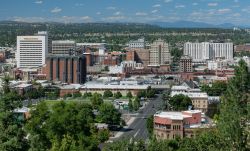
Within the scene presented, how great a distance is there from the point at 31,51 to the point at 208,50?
35.1 meters

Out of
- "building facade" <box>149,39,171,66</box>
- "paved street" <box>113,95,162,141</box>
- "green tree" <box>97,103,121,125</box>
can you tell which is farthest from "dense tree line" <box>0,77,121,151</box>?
"building facade" <box>149,39,171,66</box>

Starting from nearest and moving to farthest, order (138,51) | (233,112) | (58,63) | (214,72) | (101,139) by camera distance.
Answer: (233,112), (101,139), (58,63), (214,72), (138,51)

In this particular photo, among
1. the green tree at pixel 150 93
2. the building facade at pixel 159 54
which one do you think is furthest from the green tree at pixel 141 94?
the building facade at pixel 159 54

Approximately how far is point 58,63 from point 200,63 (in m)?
33.5

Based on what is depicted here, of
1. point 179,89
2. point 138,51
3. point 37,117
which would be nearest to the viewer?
point 37,117

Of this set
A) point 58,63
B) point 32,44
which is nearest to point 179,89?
point 58,63

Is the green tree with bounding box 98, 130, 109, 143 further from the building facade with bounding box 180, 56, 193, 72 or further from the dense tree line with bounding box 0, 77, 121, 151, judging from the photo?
the building facade with bounding box 180, 56, 193, 72

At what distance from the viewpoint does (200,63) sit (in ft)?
314

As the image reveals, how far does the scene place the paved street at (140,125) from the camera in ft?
124

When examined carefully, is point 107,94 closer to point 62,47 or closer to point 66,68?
point 66,68

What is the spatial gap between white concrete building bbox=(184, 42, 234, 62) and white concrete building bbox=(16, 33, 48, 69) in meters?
31.8

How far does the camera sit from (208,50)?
10512 centimetres

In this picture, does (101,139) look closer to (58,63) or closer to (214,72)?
(58,63)

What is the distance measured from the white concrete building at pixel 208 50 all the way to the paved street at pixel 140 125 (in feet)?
154
